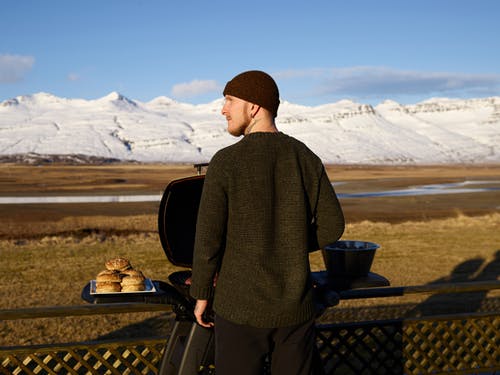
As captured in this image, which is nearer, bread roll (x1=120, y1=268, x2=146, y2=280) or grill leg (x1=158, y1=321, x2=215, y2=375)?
grill leg (x1=158, y1=321, x2=215, y2=375)

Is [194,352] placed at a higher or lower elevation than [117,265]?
lower

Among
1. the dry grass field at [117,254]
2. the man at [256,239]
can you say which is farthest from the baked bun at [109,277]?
the dry grass field at [117,254]

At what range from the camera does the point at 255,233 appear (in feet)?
7.29

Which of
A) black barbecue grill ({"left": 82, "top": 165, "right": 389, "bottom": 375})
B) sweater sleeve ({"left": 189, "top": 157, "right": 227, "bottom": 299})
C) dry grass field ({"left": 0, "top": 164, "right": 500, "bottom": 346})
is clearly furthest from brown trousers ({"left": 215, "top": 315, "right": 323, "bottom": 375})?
dry grass field ({"left": 0, "top": 164, "right": 500, "bottom": 346})

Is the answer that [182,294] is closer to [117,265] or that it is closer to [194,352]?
[194,352]

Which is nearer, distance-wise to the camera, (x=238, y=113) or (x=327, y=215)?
(x=238, y=113)

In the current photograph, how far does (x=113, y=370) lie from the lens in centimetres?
362

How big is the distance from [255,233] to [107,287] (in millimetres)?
1021

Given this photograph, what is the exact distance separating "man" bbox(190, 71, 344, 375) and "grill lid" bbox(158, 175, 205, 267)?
0.43 metres

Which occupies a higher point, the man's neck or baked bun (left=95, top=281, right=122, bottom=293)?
the man's neck

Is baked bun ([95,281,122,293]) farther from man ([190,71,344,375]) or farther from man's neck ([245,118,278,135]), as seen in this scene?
man's neck ([245,118,278,135])

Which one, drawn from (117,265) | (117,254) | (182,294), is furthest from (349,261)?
(117,254)

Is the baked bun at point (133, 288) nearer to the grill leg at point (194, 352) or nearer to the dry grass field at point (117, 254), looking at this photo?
the grill leg at point (194, 352)

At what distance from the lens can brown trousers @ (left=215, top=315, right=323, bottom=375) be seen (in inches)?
91.1
